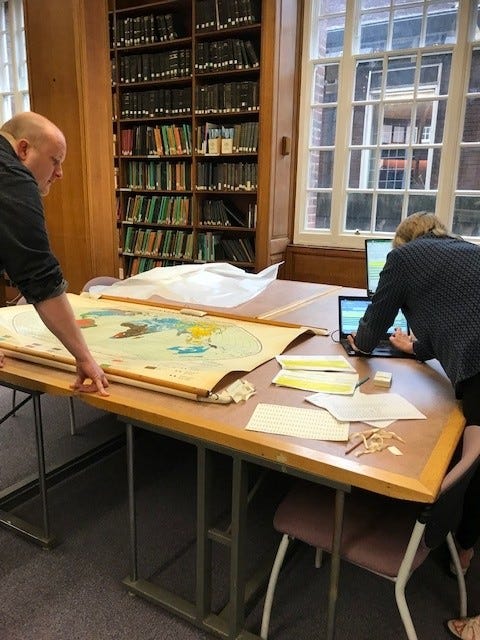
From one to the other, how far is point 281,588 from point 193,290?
1.54 meters

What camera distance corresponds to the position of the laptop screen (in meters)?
2.03

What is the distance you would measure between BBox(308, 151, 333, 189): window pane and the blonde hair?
2.87m

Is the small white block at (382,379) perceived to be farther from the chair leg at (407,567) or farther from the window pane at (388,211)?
the window pane at (388,211)

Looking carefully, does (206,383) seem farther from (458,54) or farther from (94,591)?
(458,54)

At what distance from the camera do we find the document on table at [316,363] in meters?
1.69

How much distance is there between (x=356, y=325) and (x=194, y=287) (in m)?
1.04

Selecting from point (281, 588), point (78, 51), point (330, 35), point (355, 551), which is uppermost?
point (330, 35)

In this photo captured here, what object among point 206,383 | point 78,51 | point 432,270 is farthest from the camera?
point 78,51

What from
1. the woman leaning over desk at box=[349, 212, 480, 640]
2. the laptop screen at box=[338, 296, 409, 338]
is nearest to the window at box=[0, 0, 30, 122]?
the laptop screen at box=[338, 296, 409, 338]

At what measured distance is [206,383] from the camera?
1.43 metres

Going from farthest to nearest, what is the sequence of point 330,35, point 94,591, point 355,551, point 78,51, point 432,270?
point 330,35, point 78,51, point 94,591, point 432,270, point 355,551

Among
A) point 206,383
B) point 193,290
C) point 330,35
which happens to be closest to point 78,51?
point 193,290

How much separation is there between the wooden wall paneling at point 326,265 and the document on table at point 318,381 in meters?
2.76

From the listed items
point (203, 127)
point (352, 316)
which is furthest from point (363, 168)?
point (352, 316)
